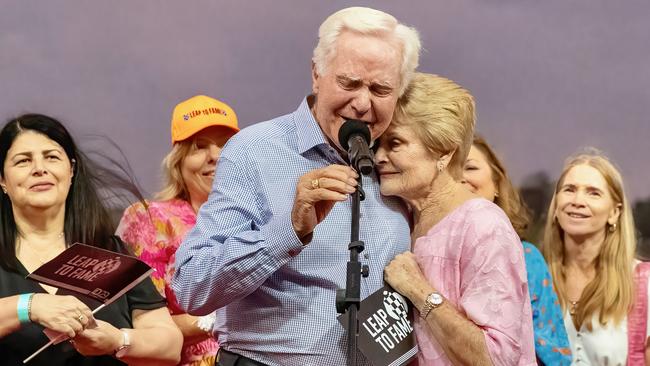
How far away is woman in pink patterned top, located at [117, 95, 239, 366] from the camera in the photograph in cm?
363

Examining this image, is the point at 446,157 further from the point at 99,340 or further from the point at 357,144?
the point at 99,340

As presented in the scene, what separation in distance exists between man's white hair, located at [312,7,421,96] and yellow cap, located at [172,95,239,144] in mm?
1587

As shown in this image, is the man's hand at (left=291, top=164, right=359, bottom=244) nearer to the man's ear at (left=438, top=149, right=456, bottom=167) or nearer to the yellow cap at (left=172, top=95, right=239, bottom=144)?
the man's ear at (left=438, top=149, right=456, bottom=167)

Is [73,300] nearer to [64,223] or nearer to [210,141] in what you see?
[64,223]

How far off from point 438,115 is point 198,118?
1.76 m

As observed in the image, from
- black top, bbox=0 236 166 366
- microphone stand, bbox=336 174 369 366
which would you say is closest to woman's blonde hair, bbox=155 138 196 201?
black top, bbox=0 236 166 366

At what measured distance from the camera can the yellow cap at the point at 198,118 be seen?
4.05m

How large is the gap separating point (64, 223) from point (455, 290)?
1.35m

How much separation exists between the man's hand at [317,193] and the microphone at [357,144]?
0.03m

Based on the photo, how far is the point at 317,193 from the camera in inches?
81.8

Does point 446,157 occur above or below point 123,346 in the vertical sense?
above

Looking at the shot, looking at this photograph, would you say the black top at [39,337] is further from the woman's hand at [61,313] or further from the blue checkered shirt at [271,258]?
the blue checkered shirt at [271,258]

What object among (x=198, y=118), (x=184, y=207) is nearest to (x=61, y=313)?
(x=184, y=207)

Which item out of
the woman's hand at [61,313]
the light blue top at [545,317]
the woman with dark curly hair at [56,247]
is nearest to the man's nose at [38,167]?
the woman with dark curly hair at [56,247]
